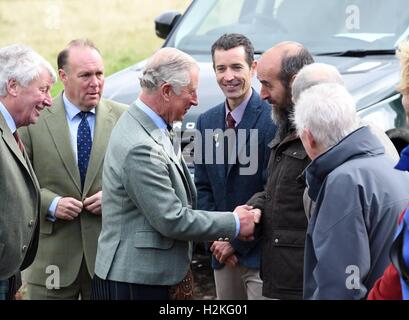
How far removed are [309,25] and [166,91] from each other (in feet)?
11.1

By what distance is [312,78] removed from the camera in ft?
15.8

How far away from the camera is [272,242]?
5.16m

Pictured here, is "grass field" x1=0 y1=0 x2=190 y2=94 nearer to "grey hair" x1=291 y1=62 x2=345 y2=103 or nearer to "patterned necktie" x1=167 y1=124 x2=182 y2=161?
"patterned necktie" x1=167 y1=124 x2=182 y2=161

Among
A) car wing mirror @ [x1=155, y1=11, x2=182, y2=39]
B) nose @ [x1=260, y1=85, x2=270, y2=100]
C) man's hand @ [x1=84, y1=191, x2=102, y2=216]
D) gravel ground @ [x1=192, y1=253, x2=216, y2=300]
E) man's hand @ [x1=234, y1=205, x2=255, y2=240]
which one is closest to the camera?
man's hand @ [x1=234, y1=205, x2=255, y2=240]

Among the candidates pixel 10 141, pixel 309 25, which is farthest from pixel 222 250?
pixel 309 25

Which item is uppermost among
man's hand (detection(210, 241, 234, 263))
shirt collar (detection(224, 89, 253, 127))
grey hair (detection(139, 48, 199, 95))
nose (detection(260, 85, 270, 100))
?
grey hair (detection(139, 48, 199, 95))

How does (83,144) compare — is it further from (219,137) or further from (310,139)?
(310,139)

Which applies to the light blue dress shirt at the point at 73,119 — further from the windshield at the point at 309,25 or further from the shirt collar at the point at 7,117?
the windshield at the point at 309,25

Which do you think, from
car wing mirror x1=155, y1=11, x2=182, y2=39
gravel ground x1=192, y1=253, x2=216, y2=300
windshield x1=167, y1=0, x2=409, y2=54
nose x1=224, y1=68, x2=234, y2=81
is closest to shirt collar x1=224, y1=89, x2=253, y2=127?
nose x1=224, y1=68, x2=234, y2=81

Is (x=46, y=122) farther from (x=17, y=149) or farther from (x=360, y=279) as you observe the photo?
(x=360, y=279)

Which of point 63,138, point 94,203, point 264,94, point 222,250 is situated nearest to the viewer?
point 264,94

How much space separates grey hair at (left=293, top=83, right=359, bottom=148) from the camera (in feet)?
14.1

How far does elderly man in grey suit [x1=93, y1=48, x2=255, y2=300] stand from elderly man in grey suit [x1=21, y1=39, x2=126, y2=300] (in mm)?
804
